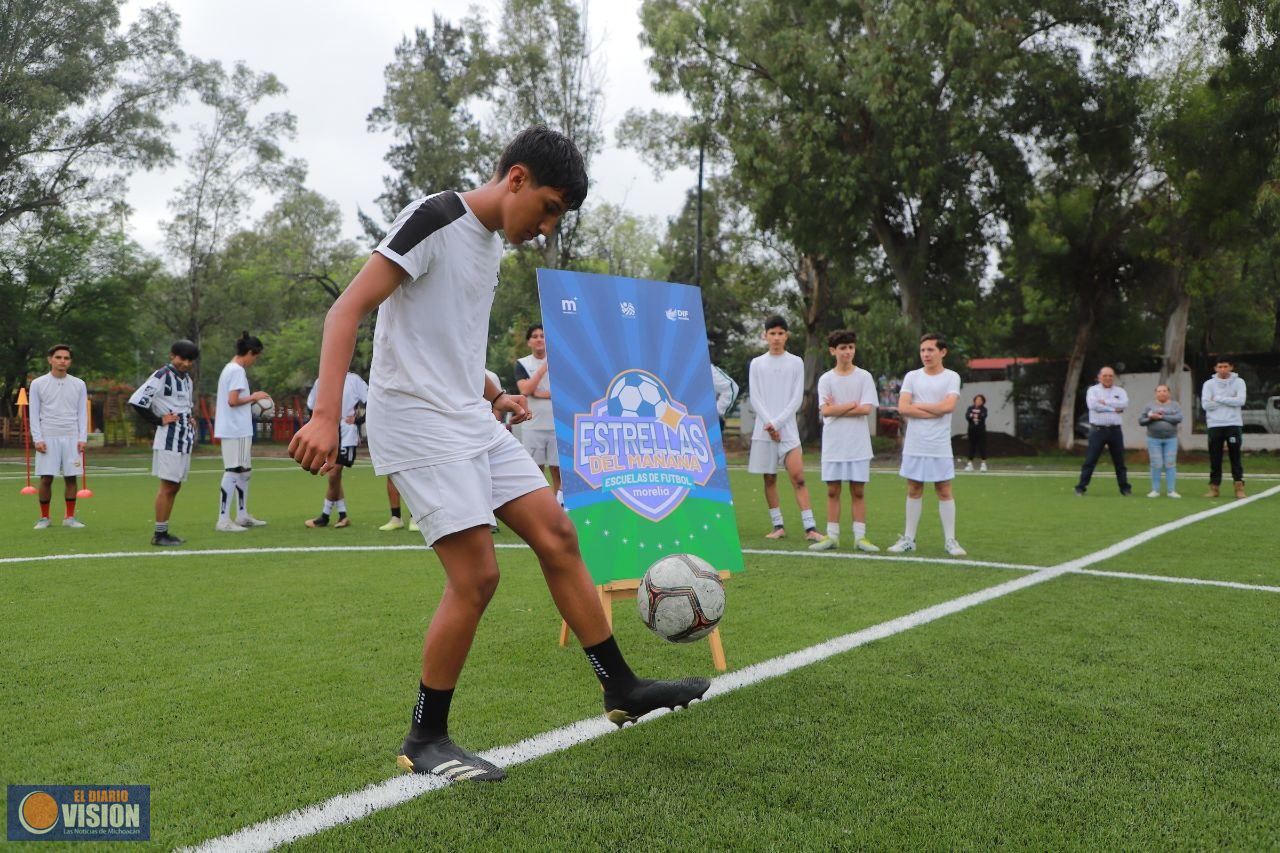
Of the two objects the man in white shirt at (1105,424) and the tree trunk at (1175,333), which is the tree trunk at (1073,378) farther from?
the man in white shirt at (1105,424)

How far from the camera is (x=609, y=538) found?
4.70 m

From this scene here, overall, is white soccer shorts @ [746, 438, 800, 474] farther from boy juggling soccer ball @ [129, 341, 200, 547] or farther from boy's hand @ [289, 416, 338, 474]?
boy's hand @ [289, 416, 338, 474]

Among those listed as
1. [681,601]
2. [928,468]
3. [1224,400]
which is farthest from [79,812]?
[1224,400]

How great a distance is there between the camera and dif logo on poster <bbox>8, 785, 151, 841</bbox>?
2652 millimetres

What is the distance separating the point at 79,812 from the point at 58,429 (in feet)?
30.5

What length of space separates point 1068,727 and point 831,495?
18.5 feet

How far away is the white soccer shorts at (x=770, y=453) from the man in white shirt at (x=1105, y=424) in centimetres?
745

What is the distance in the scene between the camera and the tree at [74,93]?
27953mm

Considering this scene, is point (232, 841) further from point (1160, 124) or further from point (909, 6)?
point (1160, 124)

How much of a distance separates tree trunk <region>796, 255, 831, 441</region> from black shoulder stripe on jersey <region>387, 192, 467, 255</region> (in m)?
29.0

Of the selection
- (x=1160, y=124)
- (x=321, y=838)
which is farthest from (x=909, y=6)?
(x=321, y=838)

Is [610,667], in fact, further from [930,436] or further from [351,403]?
[351,403]

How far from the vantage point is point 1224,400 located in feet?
45.8

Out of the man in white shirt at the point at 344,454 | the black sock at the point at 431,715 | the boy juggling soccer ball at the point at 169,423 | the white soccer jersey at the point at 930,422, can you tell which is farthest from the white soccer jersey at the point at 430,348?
the man in white shirt at the point at 344,454
